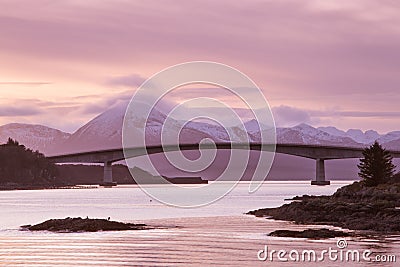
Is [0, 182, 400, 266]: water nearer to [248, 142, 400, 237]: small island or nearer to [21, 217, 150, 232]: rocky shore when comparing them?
[21, 217, 150, 232]: rocky shore

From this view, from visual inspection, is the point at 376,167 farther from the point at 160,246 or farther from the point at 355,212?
the point at 160,246

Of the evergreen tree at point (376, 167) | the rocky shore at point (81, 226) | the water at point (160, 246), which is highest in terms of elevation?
the evergreen tree at point (376, 167)

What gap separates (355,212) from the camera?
77.0 meters

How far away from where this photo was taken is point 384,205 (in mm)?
79062

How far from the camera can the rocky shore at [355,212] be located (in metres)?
68.6

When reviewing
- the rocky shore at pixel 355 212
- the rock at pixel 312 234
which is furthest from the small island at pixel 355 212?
the rock at pixel 312 234

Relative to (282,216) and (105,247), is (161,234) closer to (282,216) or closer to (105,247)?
(105,247)

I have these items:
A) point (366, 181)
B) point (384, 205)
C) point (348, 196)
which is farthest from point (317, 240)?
point (366, 181)

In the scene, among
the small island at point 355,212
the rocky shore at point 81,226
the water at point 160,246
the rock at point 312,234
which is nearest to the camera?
the water at point 160,246

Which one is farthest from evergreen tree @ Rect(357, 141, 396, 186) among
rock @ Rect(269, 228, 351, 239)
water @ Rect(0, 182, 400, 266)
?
rock @ Rect(269, 228, 351, 239)

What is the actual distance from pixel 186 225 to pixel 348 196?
29.9m

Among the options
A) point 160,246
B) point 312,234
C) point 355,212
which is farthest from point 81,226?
point 355,212

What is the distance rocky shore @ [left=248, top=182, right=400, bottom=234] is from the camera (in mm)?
68625

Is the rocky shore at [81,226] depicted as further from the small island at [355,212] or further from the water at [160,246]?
the small island at [355,212]
